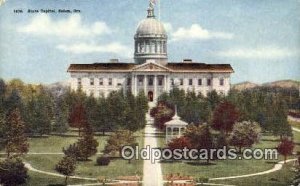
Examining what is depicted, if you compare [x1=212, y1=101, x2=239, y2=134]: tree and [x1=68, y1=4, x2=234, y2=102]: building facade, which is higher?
[x1=68, y1=4, x2=234, y2=102]: building facade

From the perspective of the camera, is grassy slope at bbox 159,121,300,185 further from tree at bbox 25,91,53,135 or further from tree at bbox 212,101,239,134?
tree at bbox 25,91,53,135

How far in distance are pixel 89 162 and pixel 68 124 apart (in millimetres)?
387

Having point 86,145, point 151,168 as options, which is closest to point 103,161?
point 86,145

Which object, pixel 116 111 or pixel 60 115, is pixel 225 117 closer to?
pixel 116 111

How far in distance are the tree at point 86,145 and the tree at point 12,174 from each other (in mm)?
520

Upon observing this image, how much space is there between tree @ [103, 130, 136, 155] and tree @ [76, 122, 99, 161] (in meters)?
0.10

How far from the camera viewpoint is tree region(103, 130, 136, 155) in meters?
8.24

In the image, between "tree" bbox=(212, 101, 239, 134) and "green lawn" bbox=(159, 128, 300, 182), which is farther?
"tree" bbox=(212, 101, 239, 134)

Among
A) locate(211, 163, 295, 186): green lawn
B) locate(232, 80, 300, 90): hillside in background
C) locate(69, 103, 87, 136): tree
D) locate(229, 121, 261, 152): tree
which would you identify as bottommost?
locate(211, 163, 295, 186): green lawn

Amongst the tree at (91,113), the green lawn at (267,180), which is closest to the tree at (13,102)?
the tree at (91,113)

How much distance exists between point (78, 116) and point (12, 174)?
0.78 meters

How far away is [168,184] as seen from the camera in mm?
8164

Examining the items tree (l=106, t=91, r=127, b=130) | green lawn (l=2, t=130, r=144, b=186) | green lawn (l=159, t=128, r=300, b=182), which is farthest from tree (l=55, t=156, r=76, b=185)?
green lawn (l=159, t=128, r=300, b=182)

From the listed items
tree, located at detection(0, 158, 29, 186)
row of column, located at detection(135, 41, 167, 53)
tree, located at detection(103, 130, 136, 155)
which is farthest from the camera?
row of column, located at detection(135, 41, 167, 53)
